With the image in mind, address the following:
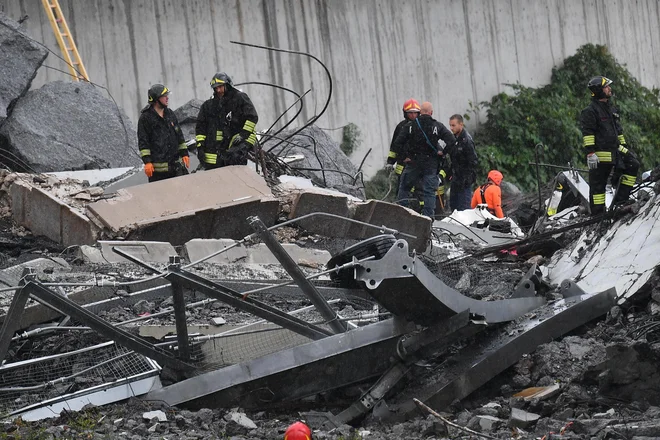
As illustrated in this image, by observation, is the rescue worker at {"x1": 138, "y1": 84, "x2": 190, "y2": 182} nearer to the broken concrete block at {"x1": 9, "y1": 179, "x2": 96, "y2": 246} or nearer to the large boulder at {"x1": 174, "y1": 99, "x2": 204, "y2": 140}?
the broken concrete block at {"x1": 9, "y1": 179, "x2": 96, "y2": 246}

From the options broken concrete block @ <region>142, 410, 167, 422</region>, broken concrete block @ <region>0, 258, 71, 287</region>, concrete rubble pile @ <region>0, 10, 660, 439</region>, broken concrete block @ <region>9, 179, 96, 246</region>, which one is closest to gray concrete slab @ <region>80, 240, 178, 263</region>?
concrete rubble pile @ <region>0, 10, 660, 439</region>

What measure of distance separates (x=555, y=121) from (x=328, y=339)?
15800 mm

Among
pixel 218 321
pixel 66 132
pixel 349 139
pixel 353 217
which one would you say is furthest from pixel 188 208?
pixel 349 139

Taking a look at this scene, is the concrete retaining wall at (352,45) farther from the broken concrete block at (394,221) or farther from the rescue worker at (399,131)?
the broken concrete block at (394,221)

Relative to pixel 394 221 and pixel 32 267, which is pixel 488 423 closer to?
pixel 32 267

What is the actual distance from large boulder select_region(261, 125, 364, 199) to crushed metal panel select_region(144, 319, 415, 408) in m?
6.78

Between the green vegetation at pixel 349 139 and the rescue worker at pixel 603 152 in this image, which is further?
the green vegetation at pixel 349 139

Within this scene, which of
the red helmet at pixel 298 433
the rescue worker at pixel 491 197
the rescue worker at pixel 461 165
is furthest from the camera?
the rescue worker at pixel 461 165

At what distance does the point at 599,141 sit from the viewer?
10.4 meters

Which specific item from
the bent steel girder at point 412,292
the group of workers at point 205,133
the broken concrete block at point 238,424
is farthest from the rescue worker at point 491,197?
the broken concrete block at point 238,424

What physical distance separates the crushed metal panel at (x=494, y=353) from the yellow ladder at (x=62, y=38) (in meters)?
10.4

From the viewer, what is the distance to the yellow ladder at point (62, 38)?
1555 centimetres

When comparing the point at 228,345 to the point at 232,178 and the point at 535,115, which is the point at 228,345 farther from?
the point at 535,115

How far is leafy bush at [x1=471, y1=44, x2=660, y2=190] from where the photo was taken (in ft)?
66.8
